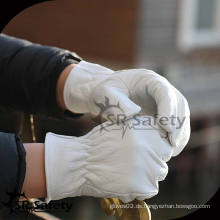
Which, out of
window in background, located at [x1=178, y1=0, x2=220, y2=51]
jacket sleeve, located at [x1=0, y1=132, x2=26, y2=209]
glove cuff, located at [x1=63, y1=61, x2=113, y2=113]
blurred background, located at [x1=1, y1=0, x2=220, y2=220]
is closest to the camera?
jacket sleeve, located at [x1=0, y1=132, x2=26, y2=209]

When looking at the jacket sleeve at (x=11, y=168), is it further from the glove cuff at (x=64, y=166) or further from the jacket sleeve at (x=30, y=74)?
the jacket sleeve at (x=30, y=74)

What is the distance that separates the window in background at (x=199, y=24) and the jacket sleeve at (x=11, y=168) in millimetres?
2948

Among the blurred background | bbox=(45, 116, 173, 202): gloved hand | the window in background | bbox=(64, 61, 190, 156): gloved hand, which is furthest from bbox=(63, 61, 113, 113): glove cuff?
the window in background

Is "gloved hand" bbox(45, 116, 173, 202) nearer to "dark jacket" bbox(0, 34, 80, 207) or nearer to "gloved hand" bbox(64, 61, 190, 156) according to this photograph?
"gloved hand" bbox(64, 61, 190, 156)

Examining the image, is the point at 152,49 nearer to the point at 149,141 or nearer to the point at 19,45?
the point at 19,45

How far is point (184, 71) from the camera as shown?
11.4 ft

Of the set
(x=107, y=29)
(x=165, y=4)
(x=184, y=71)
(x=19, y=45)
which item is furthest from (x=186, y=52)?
(x=19, y=45)

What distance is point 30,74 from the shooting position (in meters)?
0.82

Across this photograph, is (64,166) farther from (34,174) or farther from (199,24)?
(199,24)

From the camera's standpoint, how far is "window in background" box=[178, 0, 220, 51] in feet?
11.2

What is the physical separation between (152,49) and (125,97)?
8.78 feet

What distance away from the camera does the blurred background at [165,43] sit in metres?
2.91

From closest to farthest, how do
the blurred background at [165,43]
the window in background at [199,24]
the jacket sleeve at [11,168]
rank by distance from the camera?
1. the jacket sleeve at [11,168]
2. the blurred background at [165,43]
3. the window in background at [199,24]

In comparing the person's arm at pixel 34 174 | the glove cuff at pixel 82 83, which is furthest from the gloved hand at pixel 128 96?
the person's arm at pixel 34 174
